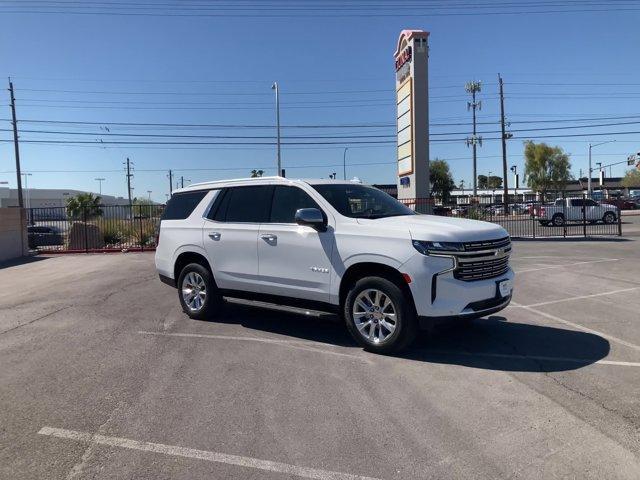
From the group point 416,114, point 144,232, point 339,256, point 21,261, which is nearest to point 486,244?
point 339,256

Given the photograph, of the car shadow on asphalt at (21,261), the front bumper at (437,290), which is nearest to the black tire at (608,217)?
the car shadow on asphalt at (21,261)

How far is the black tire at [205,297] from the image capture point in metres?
7.59

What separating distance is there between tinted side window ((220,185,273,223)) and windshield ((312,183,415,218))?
80cm

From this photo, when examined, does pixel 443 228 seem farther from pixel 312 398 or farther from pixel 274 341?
pixel 274 341

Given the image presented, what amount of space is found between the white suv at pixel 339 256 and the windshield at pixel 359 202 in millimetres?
16

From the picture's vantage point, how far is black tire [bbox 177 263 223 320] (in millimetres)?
7594

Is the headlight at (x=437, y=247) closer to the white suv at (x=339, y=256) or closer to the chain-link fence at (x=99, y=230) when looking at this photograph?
the white suv at (x=339, y=256)

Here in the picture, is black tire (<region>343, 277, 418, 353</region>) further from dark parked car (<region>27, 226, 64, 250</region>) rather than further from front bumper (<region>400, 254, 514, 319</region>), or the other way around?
dark parked car (<region>27, 226, 64, 250</region>)

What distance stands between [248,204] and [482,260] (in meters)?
3.22

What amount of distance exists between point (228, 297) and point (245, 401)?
2.96 meters

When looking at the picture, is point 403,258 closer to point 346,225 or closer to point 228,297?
point 346,225

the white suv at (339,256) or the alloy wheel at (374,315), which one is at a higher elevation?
the white suv at (339,256)

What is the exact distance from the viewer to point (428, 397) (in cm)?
466

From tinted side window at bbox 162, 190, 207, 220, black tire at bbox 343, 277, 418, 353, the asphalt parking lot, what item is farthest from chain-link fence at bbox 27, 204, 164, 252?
black tire at bbox 343, 277, 418, 353
